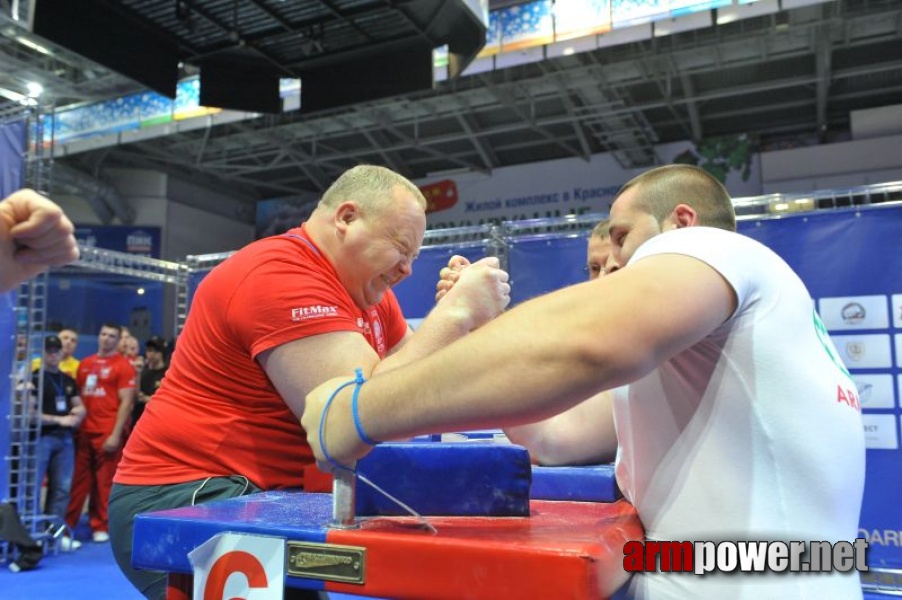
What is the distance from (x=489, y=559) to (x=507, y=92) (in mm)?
9634

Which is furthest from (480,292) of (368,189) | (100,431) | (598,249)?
(100,431)

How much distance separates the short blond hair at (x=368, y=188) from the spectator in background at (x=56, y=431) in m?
4.75

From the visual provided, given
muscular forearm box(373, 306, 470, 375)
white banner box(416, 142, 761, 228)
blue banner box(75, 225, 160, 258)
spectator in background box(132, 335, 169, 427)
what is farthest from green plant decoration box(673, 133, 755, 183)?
blue banner box(75, 225, 160, 258)

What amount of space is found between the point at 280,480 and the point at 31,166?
4499 mm

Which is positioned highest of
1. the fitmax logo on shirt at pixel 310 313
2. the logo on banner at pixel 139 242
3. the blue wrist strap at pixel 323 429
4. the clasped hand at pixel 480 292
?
the logo on banner at pixel 139 242

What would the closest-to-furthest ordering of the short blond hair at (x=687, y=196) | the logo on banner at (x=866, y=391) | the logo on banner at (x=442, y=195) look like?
the short blond hair at (x=687, y=196)
the logo on banner at (x=866, y=391)
the logo on banner at (x=442, y=195)

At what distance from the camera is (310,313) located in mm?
1414

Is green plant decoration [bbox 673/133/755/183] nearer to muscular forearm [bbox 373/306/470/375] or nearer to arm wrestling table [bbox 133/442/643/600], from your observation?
A: muscular forearm [bbox 373/306/470/375]

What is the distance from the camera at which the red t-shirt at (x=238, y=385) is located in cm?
143

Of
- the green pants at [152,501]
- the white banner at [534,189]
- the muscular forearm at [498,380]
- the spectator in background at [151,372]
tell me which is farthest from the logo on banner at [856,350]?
the white banner at [534,189]

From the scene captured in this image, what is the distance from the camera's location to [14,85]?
9039mm

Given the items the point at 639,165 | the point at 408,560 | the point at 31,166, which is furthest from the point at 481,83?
the point at 408,560

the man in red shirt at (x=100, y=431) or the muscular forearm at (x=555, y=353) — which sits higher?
the muscular forearm at (x=555, y=353)

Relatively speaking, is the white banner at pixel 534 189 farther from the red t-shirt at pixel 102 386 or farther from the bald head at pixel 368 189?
the bald head at pixel 368 189
